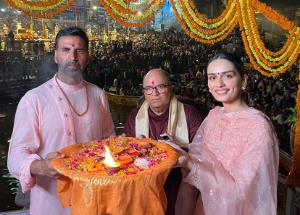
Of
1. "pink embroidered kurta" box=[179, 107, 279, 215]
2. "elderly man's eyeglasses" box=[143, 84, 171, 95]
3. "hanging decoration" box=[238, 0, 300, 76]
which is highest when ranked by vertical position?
"hanging decoration" box=[238, 0, 300, 76]

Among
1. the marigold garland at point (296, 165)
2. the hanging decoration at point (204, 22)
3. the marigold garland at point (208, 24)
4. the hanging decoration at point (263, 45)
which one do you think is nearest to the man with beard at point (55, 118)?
the marigold garland at point (296, 165)

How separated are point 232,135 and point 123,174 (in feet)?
2.80

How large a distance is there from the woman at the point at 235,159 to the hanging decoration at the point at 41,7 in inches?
113

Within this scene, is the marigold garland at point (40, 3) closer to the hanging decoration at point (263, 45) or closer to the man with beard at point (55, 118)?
the man with beard at point (55, 118)

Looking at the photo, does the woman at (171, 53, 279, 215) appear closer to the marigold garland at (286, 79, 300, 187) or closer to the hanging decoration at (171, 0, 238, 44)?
the marigold garland at (286, 79, 300, 187)

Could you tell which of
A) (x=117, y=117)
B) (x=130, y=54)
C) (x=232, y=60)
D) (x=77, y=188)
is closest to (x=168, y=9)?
(x=130, y=54)

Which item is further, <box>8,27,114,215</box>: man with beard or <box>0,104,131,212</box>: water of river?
<box>0,104,131,212</box>: water of river

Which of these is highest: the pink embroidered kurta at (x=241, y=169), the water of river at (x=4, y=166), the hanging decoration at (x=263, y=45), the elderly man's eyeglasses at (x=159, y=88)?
the hanging decoration at (x=263, y=45)

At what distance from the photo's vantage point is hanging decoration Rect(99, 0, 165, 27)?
15.5ft

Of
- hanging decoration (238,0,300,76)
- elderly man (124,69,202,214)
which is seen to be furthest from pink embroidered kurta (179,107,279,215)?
hanging decoration (238,0,300,76)

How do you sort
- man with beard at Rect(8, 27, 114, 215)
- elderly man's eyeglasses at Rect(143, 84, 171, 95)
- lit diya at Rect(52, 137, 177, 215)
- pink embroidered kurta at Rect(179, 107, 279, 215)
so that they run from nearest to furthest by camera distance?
lit diya at Rect(52, 137, 177, 215) < pink embroidered kurta at Rect(179, 107, 279, 215) < man with beard at Rect(8, 27, 114, 215) < elderly man's eyeglasses at Rect(143, 84, 171, 95)

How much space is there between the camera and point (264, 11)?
16.3 ft

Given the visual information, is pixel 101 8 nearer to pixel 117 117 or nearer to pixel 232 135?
pixel 117 117

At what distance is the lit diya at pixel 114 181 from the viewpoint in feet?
5.21
